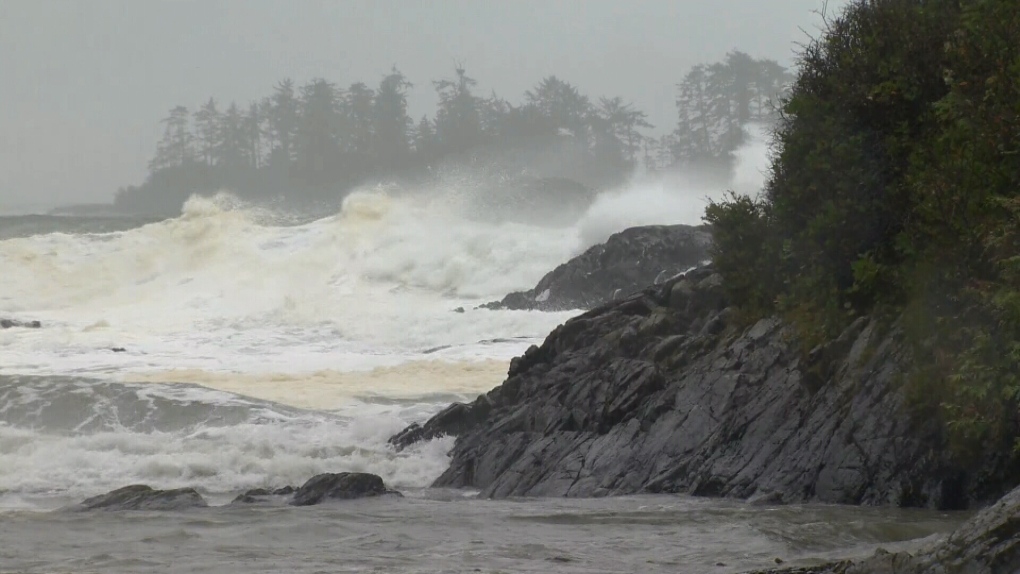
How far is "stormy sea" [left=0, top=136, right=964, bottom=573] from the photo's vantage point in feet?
34.1

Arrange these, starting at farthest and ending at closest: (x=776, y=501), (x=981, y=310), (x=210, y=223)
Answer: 1. (x=210, y=223)
2. (x=776, y=501)
3. (x=981, y=310)

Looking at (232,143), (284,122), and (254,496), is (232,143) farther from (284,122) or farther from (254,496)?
(254,496)

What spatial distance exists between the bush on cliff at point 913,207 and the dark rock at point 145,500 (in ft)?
27.5

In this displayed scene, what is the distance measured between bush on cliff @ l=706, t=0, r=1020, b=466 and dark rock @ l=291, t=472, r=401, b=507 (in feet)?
20.3

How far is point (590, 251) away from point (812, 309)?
27422mm

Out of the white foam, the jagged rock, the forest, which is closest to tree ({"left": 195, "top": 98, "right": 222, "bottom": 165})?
the forest

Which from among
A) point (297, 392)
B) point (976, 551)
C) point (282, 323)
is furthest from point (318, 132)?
Answer: point (976, 551)

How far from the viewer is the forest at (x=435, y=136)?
3568 inches

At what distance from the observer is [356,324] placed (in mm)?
41031

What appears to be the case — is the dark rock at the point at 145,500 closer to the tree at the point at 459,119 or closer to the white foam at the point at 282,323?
the white foam at the point at 282,323

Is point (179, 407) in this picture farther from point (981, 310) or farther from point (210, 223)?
point (210, 223)

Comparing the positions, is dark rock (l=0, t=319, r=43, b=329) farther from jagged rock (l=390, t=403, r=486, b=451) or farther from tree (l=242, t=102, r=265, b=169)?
tree (l=242, t=102, r=265, b=169)

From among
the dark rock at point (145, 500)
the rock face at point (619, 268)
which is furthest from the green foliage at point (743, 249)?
the rock face at point (619, 268)

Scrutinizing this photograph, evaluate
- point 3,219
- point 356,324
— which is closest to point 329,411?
point 356,324
